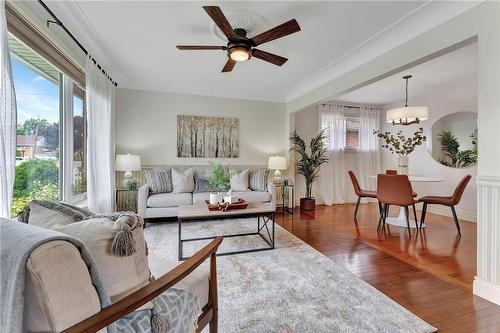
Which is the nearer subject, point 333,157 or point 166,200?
point 166,200

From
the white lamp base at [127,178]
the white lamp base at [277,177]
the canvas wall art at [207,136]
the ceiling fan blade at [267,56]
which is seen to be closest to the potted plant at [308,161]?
the white lamp base at [277,177]

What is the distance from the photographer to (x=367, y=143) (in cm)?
595

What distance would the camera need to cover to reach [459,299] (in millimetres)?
1887

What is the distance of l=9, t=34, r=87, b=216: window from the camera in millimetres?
2051

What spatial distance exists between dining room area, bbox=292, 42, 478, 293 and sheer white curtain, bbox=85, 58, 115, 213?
2856 mm

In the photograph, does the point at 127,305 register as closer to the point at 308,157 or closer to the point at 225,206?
the point at 225,206

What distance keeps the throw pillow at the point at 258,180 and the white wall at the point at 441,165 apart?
348 cm

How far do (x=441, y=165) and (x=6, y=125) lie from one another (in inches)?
249

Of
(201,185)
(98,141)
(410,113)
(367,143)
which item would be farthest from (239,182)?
(367,143)

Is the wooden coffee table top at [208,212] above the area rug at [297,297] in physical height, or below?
above

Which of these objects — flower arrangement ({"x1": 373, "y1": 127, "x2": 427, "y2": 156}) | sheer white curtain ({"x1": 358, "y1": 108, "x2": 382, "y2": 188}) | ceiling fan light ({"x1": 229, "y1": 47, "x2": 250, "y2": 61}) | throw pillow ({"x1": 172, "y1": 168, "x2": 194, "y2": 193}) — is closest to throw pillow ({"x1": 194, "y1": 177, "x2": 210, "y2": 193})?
throw pillow ({"x1": 172, "y1": 168, "x2": 194, "y2": 193})

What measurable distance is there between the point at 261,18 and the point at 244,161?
3.26m

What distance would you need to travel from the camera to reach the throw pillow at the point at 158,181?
4.05m

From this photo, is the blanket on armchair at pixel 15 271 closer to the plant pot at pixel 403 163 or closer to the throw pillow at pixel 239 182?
the throw pillow at pixel 239 182
